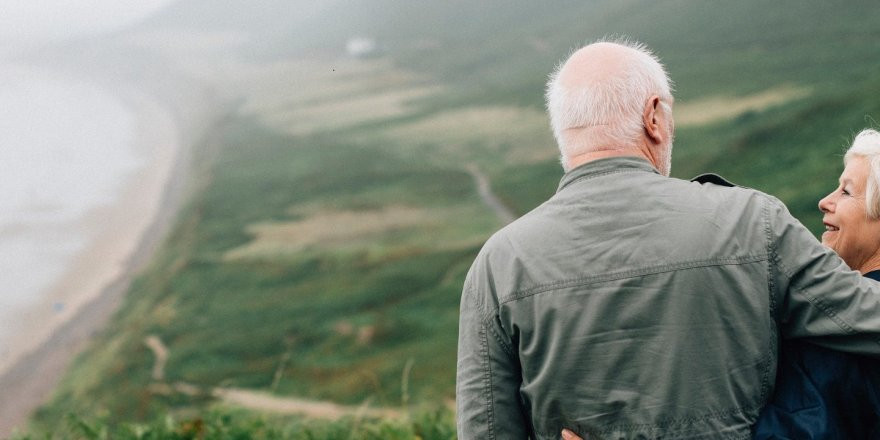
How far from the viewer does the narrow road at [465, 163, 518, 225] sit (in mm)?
13552

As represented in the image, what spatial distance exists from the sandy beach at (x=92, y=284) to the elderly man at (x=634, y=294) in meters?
11.5

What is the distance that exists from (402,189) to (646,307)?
48.2 feet

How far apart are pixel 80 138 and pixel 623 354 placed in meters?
30.9

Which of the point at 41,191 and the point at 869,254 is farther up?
the point at 869,254

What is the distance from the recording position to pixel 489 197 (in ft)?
47.9

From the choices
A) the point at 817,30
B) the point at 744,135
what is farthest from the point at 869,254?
the point at 817,30

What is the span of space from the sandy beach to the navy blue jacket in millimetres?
11841

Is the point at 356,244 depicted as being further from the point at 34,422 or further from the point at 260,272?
the point at 34,422

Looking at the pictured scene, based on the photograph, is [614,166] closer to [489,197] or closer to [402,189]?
[489,197]

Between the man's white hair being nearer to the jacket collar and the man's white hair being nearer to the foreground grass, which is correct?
the jacket collar

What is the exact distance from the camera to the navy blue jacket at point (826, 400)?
1676 mm

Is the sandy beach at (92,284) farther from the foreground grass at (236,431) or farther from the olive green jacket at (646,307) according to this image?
the olive green jacket at (646,307)

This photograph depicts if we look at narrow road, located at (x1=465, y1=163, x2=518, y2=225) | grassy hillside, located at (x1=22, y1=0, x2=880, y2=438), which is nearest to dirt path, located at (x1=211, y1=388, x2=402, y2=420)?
grassy hillside, located at (x1=22, y1=0, x2=880, y2=438)

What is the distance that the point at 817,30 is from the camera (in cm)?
1407
